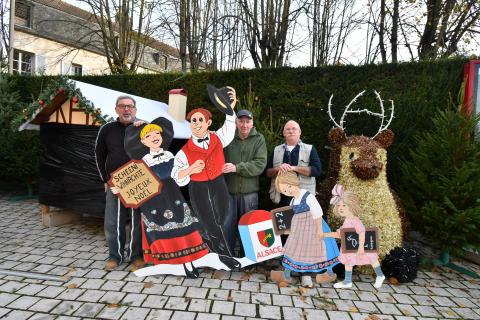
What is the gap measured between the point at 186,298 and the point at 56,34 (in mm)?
20972

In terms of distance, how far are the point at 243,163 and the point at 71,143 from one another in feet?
9.78

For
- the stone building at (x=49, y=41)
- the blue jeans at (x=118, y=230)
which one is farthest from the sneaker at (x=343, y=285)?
the stone building at (x=49, y=41)

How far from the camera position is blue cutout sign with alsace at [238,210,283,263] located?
11.8 ft

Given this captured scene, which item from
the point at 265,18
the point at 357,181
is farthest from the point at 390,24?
the point at 357,181

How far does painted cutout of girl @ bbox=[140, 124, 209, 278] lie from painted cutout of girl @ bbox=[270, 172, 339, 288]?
0.98m

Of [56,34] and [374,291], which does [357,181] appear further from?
[56,34]

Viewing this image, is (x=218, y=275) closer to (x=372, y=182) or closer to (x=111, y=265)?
(x=111, y=265)

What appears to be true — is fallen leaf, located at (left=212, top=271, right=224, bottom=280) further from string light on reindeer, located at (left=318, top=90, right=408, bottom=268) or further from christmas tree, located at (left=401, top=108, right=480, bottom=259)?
christmas tree, located at (left=401, top=108, right=480, bottom=259)

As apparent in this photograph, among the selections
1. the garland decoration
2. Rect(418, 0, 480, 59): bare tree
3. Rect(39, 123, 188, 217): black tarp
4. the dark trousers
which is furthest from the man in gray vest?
Rect(418, 0, 480, 59): bare tree

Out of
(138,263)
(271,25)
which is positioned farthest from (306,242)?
(271,25)

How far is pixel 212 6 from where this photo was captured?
33.6 feet

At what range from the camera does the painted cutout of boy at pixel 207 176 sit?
3615 millimetres

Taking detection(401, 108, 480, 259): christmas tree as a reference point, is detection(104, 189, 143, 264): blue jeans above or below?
below

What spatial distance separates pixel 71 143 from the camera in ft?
16.2
